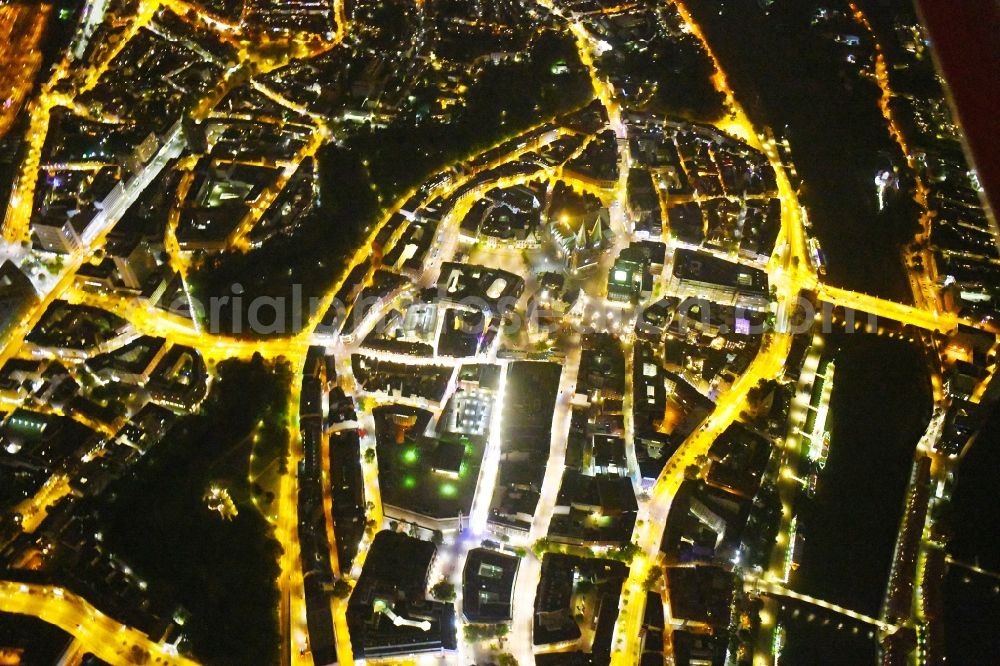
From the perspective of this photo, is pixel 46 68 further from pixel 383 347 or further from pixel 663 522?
pixel 663 522

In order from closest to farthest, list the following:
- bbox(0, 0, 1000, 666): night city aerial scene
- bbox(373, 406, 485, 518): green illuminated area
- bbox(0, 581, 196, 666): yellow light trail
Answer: bbox(0, 581, 196, 666): yellow light trail, bbox(0, 0, 1000, 666): night city aerial scene, bbox(373, 406, 485, 518): green illuminated area

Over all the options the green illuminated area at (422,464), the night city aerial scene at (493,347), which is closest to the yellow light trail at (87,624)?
the night city aerial scene at (493,347)

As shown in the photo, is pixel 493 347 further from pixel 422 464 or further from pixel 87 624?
pixel 87 624

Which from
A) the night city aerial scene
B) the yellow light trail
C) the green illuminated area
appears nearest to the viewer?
the yellow light trail

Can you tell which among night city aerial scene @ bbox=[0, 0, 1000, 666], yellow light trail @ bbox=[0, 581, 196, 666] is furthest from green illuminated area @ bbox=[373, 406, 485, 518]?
yellow light trail @ bbox=[0, 581, 196, 666]

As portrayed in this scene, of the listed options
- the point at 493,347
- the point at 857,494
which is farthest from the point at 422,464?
the point at 857,494

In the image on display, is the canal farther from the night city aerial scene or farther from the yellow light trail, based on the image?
the yellow light trail

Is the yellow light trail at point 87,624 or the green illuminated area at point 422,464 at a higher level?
the green illuminated area at point 422,464

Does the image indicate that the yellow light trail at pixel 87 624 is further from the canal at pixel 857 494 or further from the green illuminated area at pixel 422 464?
the canal at pixel 857 494
